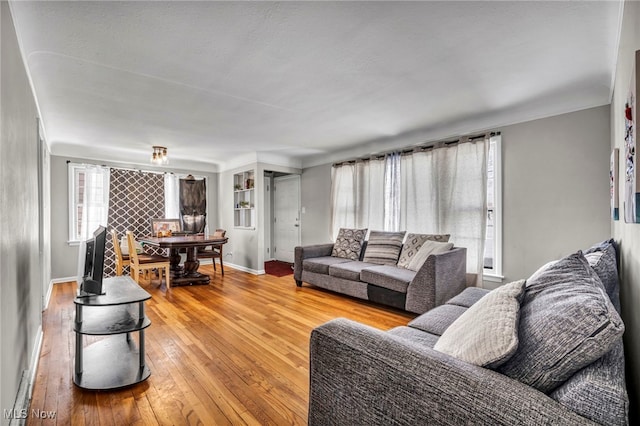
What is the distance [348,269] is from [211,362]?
2139mm

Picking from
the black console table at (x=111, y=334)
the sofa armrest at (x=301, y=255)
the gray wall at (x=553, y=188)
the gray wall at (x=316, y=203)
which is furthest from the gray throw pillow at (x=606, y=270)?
the gray wall at (x=316, y=203)

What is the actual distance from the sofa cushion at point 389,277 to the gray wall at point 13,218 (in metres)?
3.09

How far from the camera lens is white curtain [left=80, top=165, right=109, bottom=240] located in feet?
17.4

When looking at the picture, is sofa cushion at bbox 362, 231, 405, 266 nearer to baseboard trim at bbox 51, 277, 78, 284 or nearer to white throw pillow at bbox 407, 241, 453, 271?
white throw pillow at bbox 407, 241, 453, 271

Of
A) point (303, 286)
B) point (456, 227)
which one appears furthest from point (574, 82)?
point (303, 286)

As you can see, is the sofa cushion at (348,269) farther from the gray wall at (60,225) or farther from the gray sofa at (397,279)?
the gray wall at (60,225)

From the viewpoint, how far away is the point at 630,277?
144 centimetres

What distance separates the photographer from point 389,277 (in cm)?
353

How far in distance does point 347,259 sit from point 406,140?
79.2 inches

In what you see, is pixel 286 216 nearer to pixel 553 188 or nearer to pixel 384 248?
pixel 384 248

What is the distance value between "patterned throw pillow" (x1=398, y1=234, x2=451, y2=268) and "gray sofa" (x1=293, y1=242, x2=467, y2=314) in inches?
5.8

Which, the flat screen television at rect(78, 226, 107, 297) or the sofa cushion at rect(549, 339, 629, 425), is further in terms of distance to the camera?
the flat screen television at rect(78, 226, 107, 297)

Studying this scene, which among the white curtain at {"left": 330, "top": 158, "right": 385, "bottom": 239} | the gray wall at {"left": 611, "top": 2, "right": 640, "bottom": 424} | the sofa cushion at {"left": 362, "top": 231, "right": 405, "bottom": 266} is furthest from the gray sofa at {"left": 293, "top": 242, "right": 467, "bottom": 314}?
the gray wall at {"left": 611, "top": 2, "right": 640, "bottom": 424}

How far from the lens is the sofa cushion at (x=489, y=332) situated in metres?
0.92
